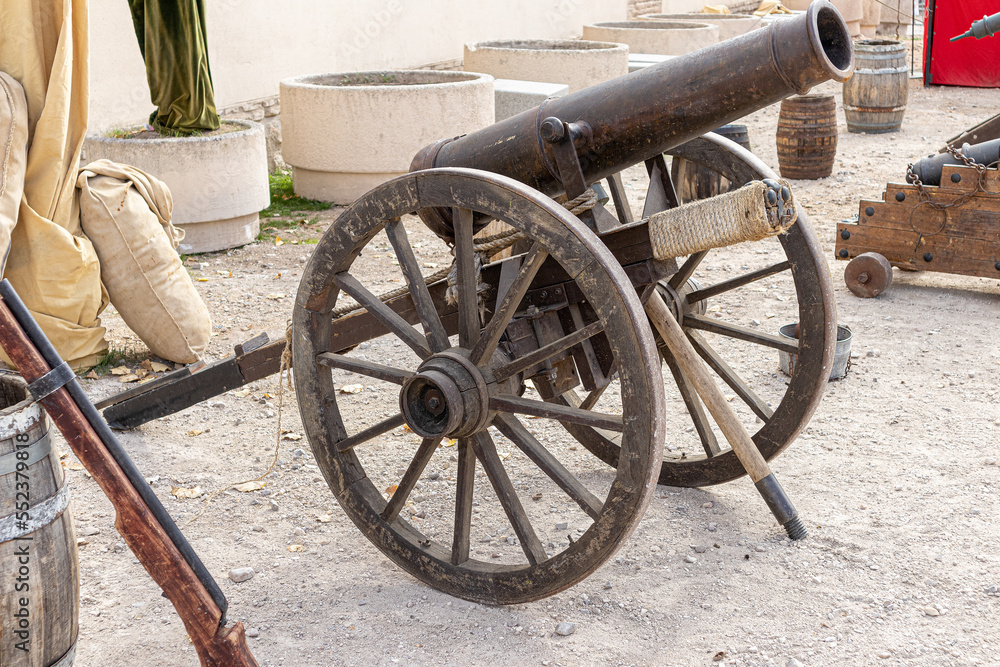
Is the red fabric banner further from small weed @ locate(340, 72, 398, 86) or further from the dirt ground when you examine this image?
the dirt ground

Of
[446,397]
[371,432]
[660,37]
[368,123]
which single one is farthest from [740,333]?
[660,37]

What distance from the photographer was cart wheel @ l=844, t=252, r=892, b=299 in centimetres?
509

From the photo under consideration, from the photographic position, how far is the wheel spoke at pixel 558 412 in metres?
2.35

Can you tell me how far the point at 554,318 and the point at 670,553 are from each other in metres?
0.83

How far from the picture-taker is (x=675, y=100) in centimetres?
247

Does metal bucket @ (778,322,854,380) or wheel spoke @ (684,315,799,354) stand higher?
wheel spoke @ (684,315,799,354)

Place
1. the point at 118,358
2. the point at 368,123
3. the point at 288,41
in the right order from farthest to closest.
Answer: the point at 288,41
the point at 368,123
the point at 118,358

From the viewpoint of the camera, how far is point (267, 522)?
3211 millimetres

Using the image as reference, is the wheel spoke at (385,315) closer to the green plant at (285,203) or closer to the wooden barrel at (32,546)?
the wooden barrel at (32,546)

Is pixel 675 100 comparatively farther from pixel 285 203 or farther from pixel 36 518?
pixel 285 203

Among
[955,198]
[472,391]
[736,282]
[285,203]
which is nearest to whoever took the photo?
[472,391]

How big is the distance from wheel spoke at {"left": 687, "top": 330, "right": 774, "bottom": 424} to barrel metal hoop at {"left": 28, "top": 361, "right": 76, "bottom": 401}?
199 centimetres

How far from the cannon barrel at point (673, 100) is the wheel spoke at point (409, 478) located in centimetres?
80

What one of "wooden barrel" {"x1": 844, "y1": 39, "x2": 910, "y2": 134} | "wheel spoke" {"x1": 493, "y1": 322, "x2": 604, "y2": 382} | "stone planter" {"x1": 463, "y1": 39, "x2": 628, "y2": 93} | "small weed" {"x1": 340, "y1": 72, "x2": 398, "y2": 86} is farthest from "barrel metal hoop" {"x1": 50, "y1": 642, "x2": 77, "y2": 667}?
"wooden barrel" {"x1": 844, "y1": 39, "x2": 910, "y2": 134}
